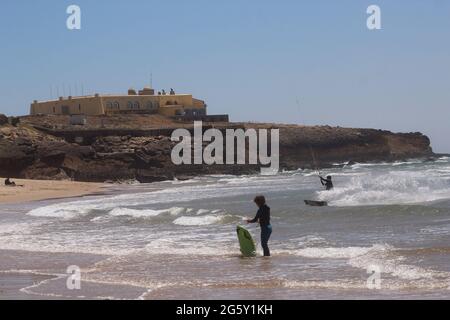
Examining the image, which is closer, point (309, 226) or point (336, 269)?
point (336, 269)

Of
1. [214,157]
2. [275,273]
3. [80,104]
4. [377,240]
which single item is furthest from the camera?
[80,104]

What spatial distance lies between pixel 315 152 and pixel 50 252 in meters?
58.8

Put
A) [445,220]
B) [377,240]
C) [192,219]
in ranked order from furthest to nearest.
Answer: [192,219] < [445,220] < [377,240]

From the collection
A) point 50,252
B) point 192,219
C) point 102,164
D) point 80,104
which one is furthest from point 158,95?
point 50,252

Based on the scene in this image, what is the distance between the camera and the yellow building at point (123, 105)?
77.2 metres

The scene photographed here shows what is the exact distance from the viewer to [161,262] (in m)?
13.1

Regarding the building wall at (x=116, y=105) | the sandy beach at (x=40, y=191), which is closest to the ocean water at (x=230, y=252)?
the sandy beach at (x=40, y=191)

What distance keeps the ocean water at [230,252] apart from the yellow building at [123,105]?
52.7m

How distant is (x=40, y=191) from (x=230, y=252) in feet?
91.5

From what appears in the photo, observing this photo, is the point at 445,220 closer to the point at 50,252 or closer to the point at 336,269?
the point at 336,269

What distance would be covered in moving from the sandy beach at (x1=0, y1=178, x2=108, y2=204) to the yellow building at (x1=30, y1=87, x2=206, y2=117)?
30.6m

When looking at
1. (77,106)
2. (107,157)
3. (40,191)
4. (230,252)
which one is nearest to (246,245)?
(230,252)

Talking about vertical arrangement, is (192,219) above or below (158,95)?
below

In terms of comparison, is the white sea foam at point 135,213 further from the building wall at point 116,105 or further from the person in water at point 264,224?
the building wall at point 116,105
